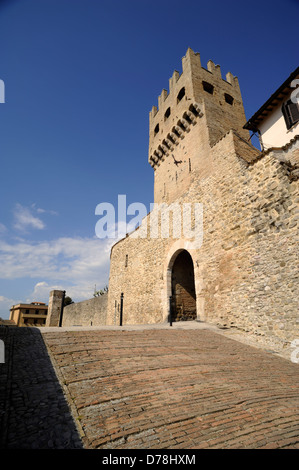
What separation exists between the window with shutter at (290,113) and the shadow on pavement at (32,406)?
30.4 ft

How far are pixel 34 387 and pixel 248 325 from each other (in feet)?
18.8

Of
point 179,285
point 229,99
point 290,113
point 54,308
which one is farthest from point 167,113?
point 54,308

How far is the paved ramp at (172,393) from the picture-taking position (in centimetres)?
181

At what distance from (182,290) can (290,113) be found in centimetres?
826

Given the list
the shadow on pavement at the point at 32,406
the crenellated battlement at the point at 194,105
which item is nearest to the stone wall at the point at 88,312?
the crenellated battlement at the point at 194,105

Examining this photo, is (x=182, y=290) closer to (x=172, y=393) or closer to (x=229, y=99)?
(x=172, y=393)

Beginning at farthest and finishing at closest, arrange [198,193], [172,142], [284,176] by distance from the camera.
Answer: [172,142]
[198,193]
[284,176]

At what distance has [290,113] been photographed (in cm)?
754

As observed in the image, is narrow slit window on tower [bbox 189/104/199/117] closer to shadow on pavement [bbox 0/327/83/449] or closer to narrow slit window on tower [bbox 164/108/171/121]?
narrow slit window on tower [bbox 164/108/171/121]

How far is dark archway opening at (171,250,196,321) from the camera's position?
10.3 meters

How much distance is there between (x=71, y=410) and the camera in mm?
2035

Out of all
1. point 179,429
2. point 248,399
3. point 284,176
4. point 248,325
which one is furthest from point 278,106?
point 179,429

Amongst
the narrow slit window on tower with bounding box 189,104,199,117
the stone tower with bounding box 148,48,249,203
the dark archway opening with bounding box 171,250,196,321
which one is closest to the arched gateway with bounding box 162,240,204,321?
the dark archway opening with bounding box 171,250,196,321
